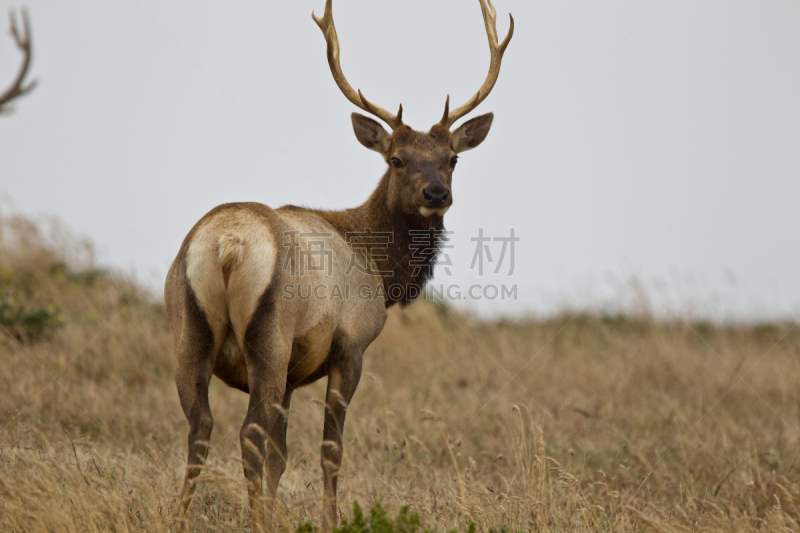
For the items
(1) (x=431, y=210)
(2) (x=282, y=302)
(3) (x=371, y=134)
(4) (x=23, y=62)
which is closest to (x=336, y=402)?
(2) (x=282, y=302)

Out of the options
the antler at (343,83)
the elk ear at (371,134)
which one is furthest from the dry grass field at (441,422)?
the antler at (343,83)

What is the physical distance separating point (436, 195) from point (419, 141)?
68 cm

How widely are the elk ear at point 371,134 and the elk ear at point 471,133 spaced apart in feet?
1.82

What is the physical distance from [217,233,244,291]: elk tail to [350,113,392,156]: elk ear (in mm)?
2313

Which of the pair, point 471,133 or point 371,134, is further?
point 471,133

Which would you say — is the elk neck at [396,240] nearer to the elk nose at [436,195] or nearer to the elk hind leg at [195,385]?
the elk nose at [436,195]

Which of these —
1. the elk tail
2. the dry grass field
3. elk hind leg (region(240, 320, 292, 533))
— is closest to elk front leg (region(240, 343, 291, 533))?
elk hind leg (region(240, 320, 292, 533))

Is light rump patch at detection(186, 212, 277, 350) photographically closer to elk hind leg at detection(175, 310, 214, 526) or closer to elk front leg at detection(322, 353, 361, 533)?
elk hind leg at detection(175, 310, 214, 526)

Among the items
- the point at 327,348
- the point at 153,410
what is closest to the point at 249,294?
the point at 327,348

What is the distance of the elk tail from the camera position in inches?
139

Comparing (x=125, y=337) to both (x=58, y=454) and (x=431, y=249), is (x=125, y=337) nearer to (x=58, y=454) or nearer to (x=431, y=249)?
(x=58, y=454)

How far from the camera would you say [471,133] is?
590cm

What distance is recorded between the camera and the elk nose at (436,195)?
16.3 feet

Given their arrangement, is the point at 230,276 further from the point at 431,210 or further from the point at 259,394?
the point at 431,210
